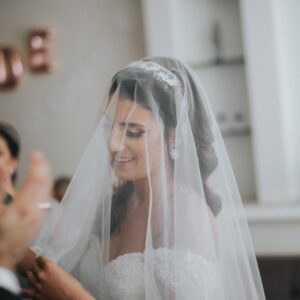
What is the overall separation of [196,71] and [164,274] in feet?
5.68

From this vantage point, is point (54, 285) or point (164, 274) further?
point (164, 274)

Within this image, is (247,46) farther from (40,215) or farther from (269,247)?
(40,215)

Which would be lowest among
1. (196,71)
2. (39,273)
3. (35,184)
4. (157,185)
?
(39,273)

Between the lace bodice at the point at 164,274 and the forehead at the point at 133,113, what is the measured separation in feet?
1.10

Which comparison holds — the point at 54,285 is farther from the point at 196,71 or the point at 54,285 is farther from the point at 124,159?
the point at 196,71

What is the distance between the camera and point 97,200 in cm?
146

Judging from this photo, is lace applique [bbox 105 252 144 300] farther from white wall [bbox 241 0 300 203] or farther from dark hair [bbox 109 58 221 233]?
white wall [bbox 241 0 300 203]

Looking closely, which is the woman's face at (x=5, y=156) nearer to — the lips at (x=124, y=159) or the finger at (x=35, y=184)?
the lips at (x=124, y=159)

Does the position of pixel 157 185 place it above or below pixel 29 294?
above

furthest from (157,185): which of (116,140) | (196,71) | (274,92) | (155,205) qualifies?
(196,71)

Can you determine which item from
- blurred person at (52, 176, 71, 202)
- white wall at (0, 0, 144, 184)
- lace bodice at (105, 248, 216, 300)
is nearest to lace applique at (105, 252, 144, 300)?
lace bodice at (105, 248, 216, 300)

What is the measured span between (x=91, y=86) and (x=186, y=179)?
1749mm

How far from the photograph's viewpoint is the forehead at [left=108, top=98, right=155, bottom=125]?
136cm

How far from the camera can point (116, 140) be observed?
1.38 m
